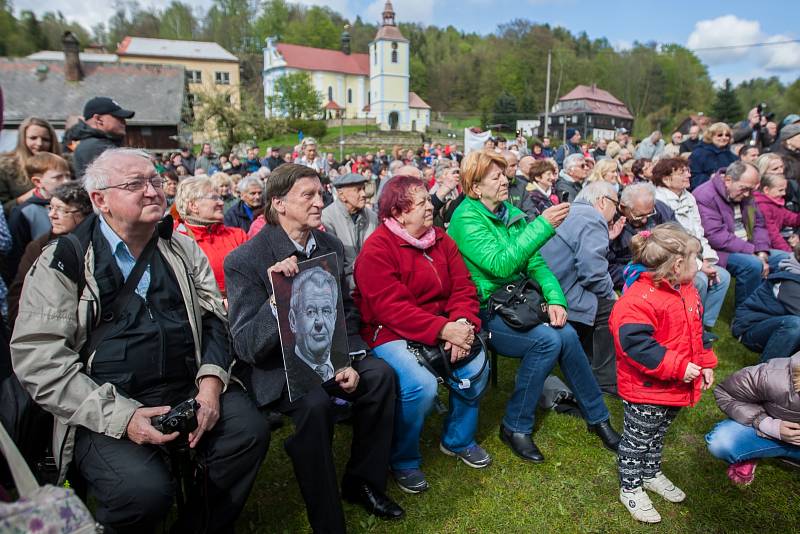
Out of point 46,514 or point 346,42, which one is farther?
point 346,42

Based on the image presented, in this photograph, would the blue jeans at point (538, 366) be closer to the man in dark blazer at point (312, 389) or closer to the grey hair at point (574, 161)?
the man in dark blazer at point (312, 389)

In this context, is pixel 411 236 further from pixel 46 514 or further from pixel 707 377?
pixel 46 514

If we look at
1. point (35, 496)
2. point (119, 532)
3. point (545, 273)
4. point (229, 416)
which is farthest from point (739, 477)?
point (35, 496)

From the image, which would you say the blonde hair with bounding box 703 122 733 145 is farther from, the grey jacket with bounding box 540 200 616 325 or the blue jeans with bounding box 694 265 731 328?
the grey jacket with bounding box 540 200 616 325

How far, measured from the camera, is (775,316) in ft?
13.8

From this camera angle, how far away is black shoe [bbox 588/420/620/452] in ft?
11.6

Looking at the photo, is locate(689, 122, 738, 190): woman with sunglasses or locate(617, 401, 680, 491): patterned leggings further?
locate(689, 122, 738, 190): woman with sunglasses

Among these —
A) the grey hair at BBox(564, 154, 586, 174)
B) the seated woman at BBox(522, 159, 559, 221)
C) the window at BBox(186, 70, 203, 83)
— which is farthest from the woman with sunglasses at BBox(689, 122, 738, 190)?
the window at BBox(186, 70, 203, 83)

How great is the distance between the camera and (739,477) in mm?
3189

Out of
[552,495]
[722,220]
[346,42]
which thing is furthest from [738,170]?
[346,42]

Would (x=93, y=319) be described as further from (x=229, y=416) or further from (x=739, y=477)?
(x=739, y=477)

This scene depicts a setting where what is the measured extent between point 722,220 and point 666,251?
3534 mm

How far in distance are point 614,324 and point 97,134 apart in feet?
15.0

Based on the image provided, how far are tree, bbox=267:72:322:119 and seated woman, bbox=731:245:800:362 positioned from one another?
6393 centimetres
